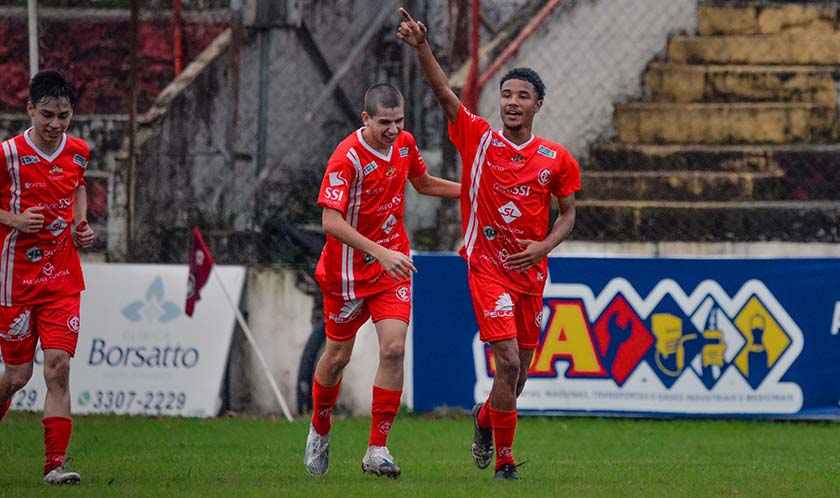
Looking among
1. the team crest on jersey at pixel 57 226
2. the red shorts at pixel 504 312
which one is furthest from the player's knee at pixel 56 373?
the red shorts at pixel 504 312

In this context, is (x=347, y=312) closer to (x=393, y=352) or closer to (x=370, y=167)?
(x=393, y=352)

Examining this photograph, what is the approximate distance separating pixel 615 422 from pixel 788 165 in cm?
383

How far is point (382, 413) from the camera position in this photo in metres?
8.84

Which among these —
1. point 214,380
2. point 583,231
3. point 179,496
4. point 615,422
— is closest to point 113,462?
point 179,496

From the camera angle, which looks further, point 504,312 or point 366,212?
point 366,212

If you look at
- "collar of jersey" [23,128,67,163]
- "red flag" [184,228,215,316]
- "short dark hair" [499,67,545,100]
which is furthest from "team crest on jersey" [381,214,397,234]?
"red flag" [184,228,215,316]

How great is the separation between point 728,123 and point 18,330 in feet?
31.4

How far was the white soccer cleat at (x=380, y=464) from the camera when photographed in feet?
28.7

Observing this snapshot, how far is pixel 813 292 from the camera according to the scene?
44.0ft

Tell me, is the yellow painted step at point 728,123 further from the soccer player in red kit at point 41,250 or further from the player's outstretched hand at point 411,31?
the soccer player in red kit at point 41,250

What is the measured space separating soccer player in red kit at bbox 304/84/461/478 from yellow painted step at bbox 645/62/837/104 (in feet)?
26.5

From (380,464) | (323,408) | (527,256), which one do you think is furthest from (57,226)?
(527,256)

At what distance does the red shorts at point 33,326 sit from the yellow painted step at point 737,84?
938 cm

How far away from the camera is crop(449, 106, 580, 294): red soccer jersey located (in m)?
8.95
